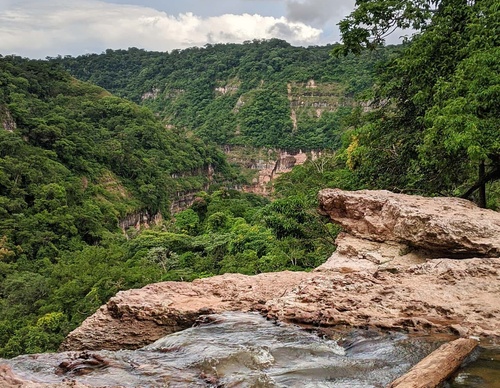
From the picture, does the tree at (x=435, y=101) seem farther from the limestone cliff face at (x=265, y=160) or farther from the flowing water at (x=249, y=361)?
the limestone cliff face at (x=265, y=160)

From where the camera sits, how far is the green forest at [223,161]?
10.1 metres

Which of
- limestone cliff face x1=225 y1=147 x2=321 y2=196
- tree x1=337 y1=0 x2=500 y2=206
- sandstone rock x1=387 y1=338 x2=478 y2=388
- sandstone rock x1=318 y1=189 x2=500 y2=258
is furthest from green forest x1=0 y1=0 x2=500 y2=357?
sandstone rock x1=387 y1=338 x2=478 y2=388

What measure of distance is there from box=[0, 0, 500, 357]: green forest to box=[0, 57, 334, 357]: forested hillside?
5.0 inches

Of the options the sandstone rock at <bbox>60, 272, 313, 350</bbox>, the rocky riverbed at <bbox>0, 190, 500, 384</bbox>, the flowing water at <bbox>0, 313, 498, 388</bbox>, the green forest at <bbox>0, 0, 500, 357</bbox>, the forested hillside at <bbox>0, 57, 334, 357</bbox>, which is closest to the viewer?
the flowing water at <bbox>0, 313, 498, 388</bbox>

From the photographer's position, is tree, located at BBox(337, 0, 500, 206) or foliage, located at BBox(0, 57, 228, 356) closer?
tree, located at BBox(337, 0, 500, 206)

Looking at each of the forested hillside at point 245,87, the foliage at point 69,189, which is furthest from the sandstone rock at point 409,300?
the forested hillside at point 245,87

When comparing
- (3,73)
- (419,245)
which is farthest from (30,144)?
(419,245)

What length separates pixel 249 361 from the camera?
17.6 feet

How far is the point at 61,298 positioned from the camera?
21.9 meters

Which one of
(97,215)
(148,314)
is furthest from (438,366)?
(97,215)

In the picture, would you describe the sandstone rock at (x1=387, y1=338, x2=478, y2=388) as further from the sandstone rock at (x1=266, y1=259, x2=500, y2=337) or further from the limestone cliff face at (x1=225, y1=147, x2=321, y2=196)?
the limestone cliff face at (x1=225, y1=147, x2=321, y2=196)

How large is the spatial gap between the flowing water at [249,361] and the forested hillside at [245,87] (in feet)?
265

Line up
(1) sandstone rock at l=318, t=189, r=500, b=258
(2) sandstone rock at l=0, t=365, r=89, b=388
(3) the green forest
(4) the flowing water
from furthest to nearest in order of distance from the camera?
(3) the green forest < (1) sandstone rock at l=318, t=189, r=500, b=258 < (4) the flowing water < (2) sandstone rock at l=0, t=365, r=89, b=388

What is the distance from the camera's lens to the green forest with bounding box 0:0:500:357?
10.1 m
